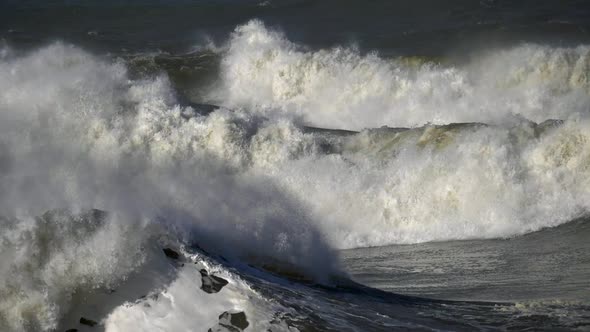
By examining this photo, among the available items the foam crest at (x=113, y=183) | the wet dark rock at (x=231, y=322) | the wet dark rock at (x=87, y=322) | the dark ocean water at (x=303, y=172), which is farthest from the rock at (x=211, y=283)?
the wet dark rock at (x=87, y=322)

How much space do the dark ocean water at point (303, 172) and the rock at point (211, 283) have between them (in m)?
0.02

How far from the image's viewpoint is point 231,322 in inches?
263

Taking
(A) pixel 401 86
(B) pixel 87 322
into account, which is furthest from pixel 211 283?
(A) pixel 401 86

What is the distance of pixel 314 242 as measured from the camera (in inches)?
465

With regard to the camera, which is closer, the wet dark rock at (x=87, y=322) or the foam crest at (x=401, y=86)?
the wet dark rock at (x=87, y=322)

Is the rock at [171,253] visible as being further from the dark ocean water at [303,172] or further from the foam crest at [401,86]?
the foam crest at [401,86]

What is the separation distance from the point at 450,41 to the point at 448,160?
38.7ft

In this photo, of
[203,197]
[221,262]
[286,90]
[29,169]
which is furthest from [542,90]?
[221,262]

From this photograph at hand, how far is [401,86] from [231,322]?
1482 centimetres

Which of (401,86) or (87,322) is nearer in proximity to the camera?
(87,322)

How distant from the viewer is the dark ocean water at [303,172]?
703cm

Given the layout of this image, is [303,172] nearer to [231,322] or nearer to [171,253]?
[171,253]

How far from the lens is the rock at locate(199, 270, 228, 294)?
702 centimetres

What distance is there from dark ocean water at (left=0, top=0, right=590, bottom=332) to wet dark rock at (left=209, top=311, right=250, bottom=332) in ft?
0.06
